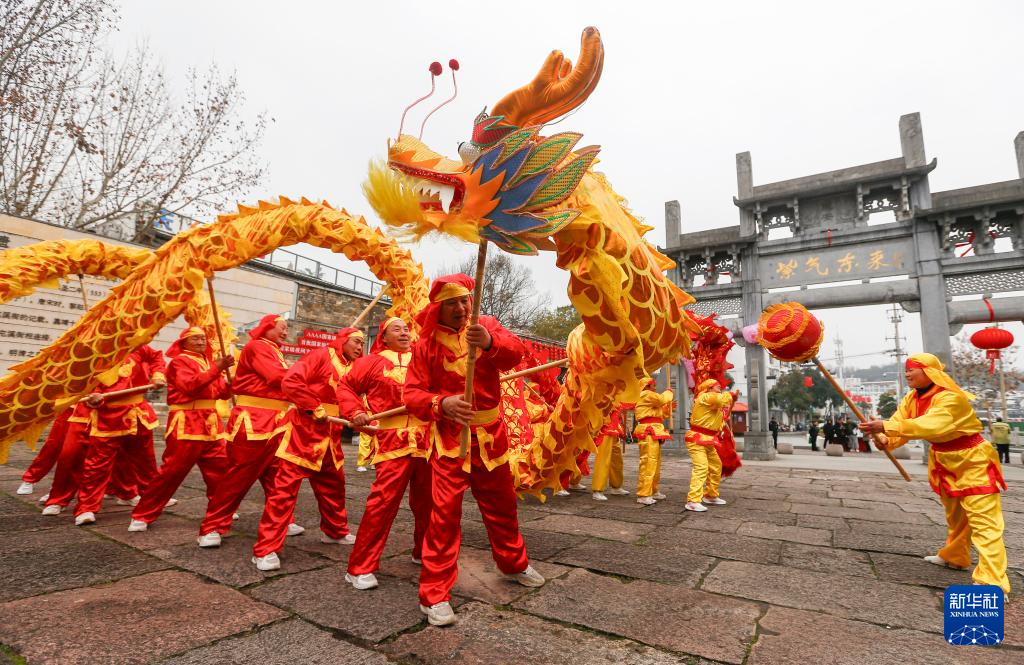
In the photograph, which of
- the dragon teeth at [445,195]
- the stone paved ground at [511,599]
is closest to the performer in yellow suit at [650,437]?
the stone paved ground at [511,599]

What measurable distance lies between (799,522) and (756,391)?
7.76 m

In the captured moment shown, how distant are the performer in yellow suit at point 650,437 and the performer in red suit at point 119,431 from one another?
4.55 metres

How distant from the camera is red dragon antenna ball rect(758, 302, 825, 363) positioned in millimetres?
3273

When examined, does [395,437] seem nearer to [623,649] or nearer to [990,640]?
[623,649]

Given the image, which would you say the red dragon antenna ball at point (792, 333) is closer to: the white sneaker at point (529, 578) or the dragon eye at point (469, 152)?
the white sneaker at point (529, 578)

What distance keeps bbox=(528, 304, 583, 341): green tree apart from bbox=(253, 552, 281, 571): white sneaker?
21125mm

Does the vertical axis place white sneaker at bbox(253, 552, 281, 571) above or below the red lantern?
below

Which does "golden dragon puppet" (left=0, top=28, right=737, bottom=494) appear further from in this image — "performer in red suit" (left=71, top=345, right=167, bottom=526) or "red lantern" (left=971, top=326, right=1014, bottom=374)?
"red lantern" (left=971, top=326, right=1014, bottom=374)

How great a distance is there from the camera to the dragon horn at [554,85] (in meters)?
2.09

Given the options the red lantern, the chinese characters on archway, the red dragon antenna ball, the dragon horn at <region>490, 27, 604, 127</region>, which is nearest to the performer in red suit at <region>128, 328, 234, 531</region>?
the dragon horn at <region>490, 27, 604, 127</region>

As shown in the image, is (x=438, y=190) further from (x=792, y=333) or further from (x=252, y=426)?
(x=792, y=333)

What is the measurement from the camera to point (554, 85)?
210 cm

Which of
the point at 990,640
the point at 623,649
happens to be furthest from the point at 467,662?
the point at 990,640

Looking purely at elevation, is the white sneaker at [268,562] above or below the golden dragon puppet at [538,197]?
below
